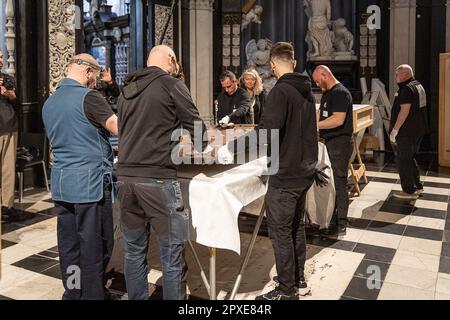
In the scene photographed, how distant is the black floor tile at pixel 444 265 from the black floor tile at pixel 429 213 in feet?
4.05

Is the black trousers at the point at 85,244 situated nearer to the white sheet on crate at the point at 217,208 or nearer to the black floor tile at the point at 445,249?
the white sheet on crate at the point at 217,208

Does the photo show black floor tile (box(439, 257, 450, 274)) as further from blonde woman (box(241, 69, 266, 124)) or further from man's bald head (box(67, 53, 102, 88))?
man's bald head (box(67, 53, 102, 88))

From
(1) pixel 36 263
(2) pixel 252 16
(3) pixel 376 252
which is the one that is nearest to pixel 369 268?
(3) pixel 376 252

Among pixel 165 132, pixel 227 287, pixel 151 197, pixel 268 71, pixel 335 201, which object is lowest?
pixel 227 287

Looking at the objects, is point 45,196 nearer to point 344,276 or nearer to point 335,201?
point 335,201

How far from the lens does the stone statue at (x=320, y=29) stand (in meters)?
9.56

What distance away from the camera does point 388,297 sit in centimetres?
290

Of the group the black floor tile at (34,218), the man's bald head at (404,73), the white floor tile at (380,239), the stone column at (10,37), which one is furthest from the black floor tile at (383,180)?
the stone column at (10,37)

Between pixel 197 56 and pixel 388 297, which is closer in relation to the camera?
pixel 388 297

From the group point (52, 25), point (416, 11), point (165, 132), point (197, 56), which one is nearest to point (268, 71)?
point (197, 56)

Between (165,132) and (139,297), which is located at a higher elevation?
(165,132)

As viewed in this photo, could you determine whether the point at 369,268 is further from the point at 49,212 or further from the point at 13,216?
the point at 13,216

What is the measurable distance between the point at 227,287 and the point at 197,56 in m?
7.28

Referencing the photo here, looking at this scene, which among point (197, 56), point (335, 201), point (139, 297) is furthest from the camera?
point (197, 56)
